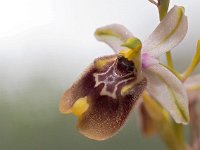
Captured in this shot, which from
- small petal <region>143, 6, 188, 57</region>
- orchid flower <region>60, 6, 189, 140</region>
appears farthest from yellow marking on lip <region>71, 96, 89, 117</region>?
small petal <region>143, 6, 188, 57</region>

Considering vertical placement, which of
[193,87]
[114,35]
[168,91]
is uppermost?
[114,35]

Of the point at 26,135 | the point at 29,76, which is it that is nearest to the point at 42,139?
the point at 26,135

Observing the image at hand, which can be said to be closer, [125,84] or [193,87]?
[125,84]

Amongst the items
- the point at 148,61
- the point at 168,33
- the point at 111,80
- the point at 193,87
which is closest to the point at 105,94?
the point at 111,80

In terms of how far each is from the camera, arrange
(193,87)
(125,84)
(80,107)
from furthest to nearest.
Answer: (193,87)
(125,84)
(80,107)

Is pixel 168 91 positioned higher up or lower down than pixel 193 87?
higher up

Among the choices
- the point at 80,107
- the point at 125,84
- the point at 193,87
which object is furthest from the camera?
the point at 193,87

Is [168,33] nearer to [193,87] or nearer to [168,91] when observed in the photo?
[168,91]

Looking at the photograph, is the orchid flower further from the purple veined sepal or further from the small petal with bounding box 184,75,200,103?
the small petal with bounding box 184,75,200,103
